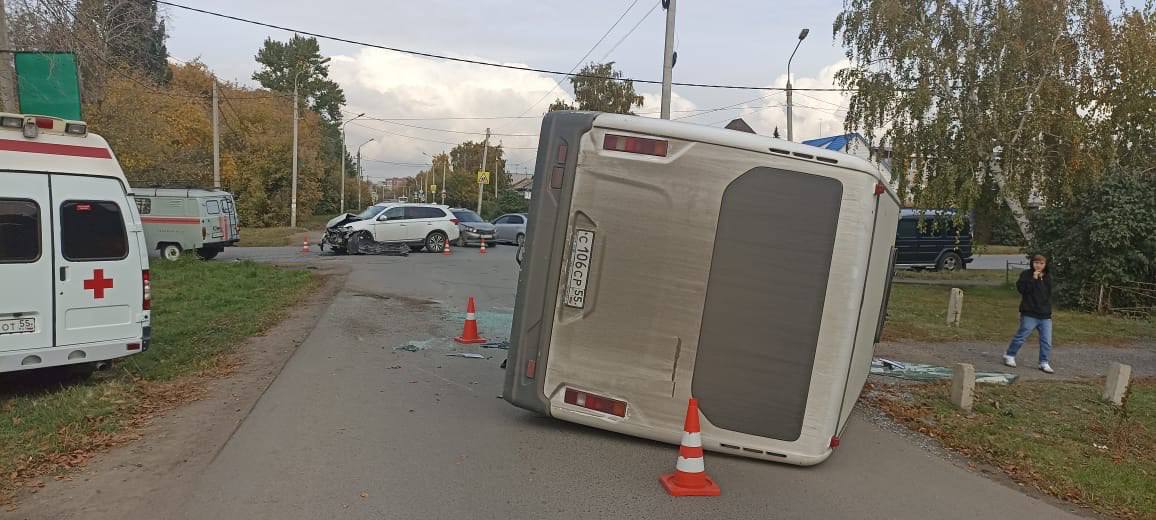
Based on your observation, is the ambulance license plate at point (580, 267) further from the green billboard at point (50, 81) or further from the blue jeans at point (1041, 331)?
the green billboard at point (50, 81)

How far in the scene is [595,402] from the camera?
5551 millimetres

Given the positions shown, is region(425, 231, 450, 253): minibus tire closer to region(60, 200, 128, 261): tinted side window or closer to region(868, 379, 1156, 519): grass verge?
region(60, 200, 128, 261): tinted side window

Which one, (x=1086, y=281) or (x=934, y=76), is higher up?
(x=934, y=76)

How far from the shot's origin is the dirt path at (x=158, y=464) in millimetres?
4543

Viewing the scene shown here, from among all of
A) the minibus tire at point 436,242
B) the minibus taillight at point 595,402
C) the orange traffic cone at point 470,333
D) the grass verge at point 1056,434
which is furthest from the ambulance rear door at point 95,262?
the minibus tire at point 436,242

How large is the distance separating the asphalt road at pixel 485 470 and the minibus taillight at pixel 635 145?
2.11m

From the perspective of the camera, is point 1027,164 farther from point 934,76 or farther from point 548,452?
point 548,452

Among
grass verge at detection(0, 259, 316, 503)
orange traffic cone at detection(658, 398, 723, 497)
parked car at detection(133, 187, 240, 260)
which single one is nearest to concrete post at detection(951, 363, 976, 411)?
orange traffic cone at detection(658, 398, 723, 497)

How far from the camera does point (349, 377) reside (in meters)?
8.03

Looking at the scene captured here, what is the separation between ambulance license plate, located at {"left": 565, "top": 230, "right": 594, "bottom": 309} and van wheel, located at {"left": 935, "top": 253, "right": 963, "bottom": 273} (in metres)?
25.1

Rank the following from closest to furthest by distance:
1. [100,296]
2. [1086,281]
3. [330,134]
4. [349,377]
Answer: [100,296], [349,377], [1086,281], [330,134]

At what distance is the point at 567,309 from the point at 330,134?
90455 millimetres

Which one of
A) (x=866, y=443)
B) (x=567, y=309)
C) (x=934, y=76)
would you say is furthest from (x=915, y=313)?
(x=567, y=309)

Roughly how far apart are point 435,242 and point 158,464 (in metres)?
22.0
